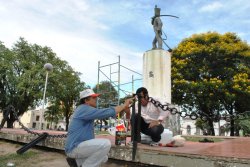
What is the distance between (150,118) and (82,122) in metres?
1.50

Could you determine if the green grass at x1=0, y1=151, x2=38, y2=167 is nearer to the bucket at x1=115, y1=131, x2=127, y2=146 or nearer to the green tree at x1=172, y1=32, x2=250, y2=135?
the bucket at x1=115, y1=131, x2=127, y2=146

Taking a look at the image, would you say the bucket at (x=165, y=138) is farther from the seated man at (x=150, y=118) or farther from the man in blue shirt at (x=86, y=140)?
the man in blue shirt at (x=86, y=140)

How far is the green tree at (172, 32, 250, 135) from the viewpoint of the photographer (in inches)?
885

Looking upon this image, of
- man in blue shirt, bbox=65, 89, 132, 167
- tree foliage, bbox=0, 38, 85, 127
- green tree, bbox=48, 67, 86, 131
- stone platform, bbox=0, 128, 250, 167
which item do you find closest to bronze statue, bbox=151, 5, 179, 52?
stone platform, bbox=0, 128, 250, 167

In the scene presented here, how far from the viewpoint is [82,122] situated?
4.00 metres

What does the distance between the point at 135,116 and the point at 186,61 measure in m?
20.2

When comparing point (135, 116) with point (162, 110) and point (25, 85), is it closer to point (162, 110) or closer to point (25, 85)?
point (162, 110)

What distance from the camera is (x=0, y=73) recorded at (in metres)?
33.7

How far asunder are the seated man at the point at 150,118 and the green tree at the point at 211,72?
18.2m

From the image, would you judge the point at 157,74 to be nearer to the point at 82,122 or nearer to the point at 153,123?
the point at 153,123

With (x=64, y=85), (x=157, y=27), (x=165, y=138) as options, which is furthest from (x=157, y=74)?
(x=64, y=85)

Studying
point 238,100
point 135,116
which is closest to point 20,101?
point 238,100

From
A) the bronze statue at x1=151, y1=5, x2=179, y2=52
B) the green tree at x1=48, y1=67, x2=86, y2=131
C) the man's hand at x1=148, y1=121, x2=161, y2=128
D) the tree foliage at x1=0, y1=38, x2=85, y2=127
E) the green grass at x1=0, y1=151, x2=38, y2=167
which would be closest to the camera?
the man's hand at x1=148, y1=121, x2=161, y2=128

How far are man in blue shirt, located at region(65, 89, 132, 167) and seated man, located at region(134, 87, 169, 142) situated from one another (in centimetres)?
96
